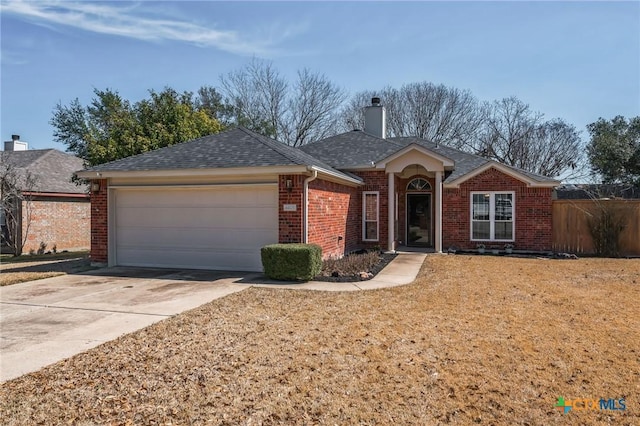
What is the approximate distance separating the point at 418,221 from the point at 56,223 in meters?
16.4

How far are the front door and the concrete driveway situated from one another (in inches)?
356

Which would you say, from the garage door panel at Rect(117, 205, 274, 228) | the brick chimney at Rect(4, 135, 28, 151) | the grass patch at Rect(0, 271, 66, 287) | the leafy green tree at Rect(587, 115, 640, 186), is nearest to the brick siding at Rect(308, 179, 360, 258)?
the garage door panel at Rect(117, 205, 274, 228)

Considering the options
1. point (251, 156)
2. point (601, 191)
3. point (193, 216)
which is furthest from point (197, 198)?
point (601, 191)

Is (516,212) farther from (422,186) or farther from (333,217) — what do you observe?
(333,217)

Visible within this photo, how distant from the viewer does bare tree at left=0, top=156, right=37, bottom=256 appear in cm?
1636

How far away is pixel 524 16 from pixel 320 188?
6.53m

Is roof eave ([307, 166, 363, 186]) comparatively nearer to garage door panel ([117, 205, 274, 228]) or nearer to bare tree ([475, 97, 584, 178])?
garage door panel ([117, 205, 274, 228])

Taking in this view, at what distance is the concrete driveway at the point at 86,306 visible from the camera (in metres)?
4.77

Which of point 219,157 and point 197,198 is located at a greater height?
point 219,157

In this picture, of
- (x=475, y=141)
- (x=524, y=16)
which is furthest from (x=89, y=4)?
(x=475, y=141)

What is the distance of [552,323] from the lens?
5.84 meters

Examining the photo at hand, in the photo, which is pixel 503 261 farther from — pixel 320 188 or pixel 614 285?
pixel 320 188

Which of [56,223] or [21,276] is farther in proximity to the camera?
[56,223]

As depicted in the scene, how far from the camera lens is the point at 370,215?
15258mm
